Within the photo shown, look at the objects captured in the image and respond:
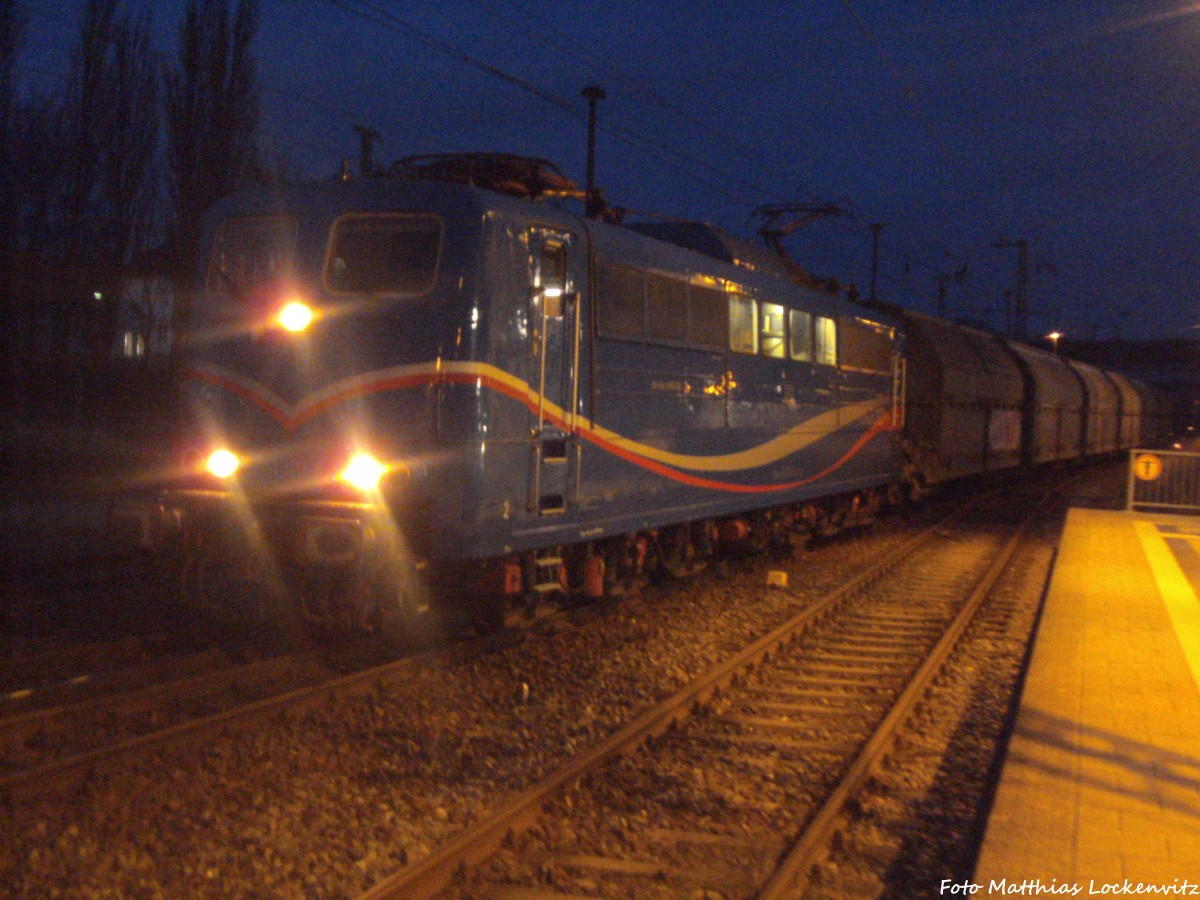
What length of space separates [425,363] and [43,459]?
17.0m

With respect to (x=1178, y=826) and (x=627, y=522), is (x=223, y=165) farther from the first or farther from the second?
(x=1178, y=826)

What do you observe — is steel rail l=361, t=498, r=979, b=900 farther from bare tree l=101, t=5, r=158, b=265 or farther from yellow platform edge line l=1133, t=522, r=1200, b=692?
bare tree l=101, t=5, r=158, b=265

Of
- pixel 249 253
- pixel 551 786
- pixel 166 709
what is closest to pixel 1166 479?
pixel 249 253

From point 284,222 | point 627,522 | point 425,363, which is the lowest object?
point 627,522

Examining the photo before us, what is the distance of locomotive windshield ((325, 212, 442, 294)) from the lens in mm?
7602

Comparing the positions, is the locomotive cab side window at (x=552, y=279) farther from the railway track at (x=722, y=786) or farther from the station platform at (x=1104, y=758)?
the station platform at (x=1104, y=758)

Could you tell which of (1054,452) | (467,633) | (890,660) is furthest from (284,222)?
(1054,452)

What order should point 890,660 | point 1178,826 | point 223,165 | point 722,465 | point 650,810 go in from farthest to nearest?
point 223,165, point 722,465, point 890,660, point 650,810, point 1178,826

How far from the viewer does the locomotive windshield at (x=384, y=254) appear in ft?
24.9

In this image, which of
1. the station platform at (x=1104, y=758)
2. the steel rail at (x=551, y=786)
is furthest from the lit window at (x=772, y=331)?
the station platform at (x=1104, y=758)

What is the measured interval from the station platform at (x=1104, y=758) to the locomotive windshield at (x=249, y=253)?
5.73 m

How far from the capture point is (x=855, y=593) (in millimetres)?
11906

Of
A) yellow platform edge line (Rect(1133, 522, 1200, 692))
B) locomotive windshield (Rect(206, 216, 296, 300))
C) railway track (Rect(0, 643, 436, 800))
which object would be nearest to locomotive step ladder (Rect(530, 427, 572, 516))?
railway track (Rect(0, 643, 436, 800))

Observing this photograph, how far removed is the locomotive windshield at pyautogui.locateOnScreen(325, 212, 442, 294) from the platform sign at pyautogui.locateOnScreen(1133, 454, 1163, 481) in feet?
48.2
